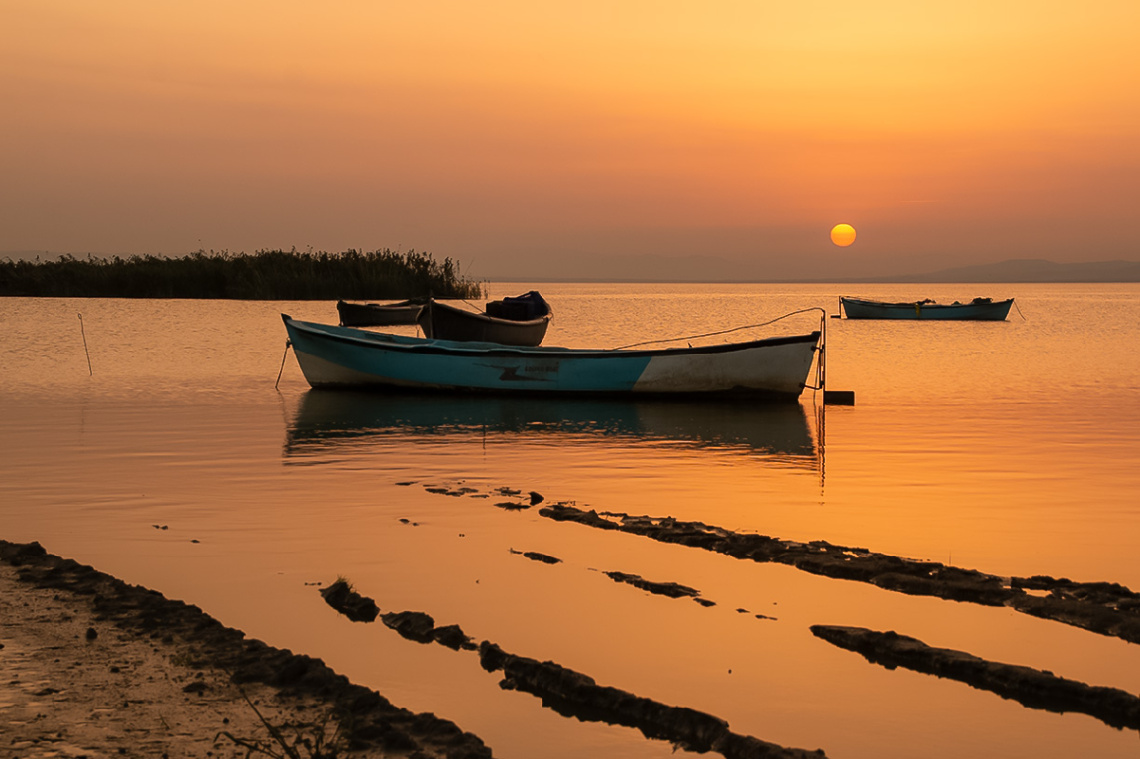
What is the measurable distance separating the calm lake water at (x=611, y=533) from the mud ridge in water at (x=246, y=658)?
30 centimetres

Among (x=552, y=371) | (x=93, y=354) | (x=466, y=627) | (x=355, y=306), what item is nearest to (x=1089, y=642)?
(x=466, y=627)

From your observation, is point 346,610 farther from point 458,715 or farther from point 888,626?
point 888,626

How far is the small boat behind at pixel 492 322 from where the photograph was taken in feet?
86.3

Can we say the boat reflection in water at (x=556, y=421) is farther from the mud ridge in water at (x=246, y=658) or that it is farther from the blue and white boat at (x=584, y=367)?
the mud ridge in water at (x=246, y=658)

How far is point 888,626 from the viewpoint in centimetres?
644

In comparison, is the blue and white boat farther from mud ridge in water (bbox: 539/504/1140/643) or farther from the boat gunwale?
mud ridge in water (bbox: 539/504/1140/643)

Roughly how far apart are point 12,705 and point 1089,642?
538cm

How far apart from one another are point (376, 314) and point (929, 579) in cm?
3851

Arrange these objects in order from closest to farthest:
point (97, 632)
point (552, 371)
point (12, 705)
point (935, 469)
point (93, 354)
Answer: point (12, 705) → point (97, 632) → point (935, 469) → point (552, 371) → point (93, 354)

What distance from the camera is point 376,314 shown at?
145ft

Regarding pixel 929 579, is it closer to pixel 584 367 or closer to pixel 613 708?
pixel 613 708

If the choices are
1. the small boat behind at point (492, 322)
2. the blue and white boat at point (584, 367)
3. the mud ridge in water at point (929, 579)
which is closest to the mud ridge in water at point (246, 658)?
the mud ridge in water at point (929, 579)

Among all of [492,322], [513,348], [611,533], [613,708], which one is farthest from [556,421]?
[613,708]

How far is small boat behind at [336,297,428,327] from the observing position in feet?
140
